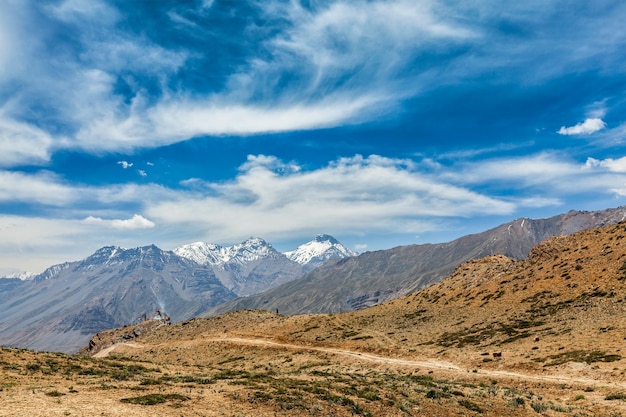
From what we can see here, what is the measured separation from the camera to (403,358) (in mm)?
64812

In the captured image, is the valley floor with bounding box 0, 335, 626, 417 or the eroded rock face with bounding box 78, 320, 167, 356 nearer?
the valley floor with bounding box 0, 335, 626, 417

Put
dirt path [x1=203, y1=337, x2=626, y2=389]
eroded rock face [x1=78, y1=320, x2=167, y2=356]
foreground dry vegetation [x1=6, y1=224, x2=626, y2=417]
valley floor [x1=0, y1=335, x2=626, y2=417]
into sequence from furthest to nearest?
eroded rock face [x1=78, y1=320, x2=167, y2=356] < dirt path [x1=203, y1=337, x2=626, y2=389] < foreground dry vegetation [x1=6, y1=224, x2=626, y2=417] < valley floor [x1=0, y1=335, x2=626, y2=417]

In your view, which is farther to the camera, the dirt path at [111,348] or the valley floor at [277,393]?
the dirt path at [111,348]

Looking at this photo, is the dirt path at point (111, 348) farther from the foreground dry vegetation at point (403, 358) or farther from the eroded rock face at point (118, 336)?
the eroded rock face at point (118, 336)

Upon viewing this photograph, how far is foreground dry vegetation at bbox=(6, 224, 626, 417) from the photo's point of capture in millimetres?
28969

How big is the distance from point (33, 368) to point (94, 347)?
103 metres

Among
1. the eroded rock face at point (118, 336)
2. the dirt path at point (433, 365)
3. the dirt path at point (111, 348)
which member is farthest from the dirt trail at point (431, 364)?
the eroded rock face at point (118, 336)

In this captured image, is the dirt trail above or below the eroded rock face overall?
above

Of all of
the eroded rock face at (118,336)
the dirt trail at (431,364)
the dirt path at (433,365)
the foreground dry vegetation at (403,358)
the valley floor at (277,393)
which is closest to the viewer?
the valley floor at (277,393)

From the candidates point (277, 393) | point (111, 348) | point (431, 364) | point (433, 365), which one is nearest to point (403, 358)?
point (431, 364)

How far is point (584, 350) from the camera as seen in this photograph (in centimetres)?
4900

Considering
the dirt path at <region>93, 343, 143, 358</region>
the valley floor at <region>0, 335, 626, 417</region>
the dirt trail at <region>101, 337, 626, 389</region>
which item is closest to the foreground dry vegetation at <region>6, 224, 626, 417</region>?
the valley floor at <region>0, 335, 626, 417</region>

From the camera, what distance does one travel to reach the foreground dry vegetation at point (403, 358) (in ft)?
95.0

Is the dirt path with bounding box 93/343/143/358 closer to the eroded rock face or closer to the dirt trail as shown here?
the eroded rock face
